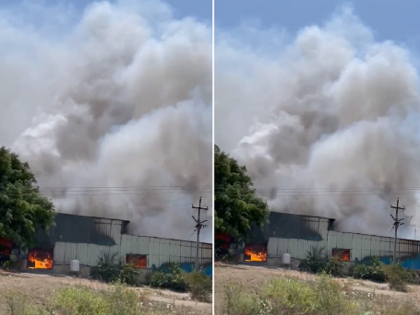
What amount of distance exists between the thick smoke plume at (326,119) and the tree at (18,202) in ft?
5.36

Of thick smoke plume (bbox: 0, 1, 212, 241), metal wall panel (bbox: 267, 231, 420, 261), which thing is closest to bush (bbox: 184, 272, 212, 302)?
thick smoke plume (bbox: 0, 1, 212, 241)

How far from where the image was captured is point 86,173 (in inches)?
223

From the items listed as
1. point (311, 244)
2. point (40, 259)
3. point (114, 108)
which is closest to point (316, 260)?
point (311, 244)

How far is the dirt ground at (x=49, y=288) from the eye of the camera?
5438mm

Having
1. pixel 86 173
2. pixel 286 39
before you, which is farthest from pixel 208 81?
pixel 86 173

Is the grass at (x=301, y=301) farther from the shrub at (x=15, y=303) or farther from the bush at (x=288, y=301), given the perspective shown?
the shrub at (x=15, y=303)

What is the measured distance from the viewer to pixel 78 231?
564cm

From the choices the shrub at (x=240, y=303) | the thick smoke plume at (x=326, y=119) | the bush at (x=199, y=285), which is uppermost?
the thick smoke plume at (x=326, y=119)

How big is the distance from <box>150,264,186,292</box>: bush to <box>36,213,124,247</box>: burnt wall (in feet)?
1.60

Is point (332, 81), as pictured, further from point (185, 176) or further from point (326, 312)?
point (326, 312)

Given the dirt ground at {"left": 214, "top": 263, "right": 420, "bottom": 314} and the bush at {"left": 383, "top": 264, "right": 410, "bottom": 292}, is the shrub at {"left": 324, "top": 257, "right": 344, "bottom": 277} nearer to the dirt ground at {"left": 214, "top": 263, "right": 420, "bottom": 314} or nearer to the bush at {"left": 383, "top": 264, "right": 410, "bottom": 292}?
the dirt ground at {"left": 214, "top": 263, "right": 420, "bottom": 314}

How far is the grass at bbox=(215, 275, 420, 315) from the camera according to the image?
607 centimetres

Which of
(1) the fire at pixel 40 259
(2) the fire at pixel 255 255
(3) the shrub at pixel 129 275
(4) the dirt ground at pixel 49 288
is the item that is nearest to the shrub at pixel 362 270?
(2) the fire at pixel 255 255

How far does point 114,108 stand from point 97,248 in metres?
1.17
